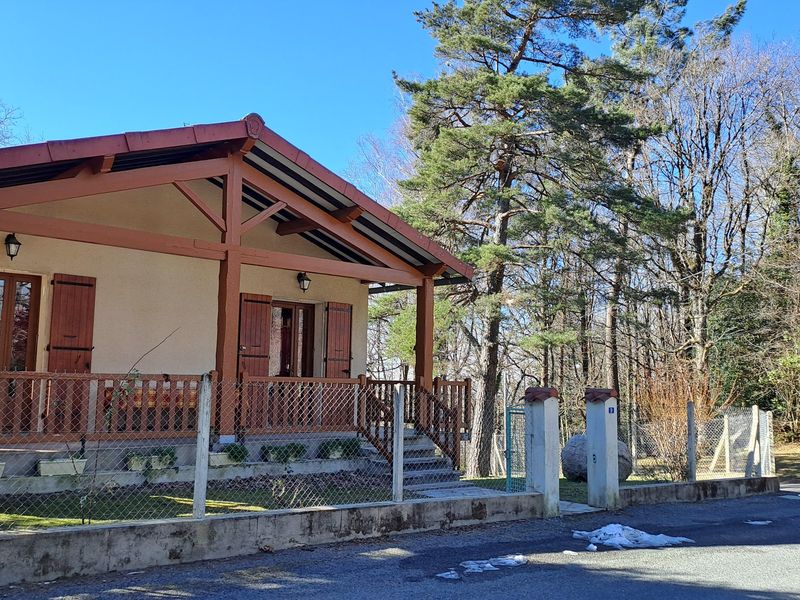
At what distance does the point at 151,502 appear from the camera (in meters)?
7.32

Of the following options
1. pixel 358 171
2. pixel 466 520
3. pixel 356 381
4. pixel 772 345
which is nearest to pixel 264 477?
pixel 356 381

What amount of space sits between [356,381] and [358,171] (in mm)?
20101

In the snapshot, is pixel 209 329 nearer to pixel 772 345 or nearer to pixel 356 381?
pixel 356 381

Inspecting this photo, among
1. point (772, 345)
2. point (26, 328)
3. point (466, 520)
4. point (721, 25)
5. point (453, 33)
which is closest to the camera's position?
point (466, 520)

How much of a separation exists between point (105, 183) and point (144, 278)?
103 inches

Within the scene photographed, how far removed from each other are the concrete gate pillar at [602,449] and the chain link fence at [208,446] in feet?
6.42

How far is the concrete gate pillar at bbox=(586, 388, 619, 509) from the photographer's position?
9195mm

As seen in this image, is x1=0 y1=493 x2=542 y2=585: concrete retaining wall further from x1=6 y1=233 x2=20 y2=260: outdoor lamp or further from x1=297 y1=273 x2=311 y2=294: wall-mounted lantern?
x1=297 y1=273 x2=311 y2=294: wall-mounted lantern

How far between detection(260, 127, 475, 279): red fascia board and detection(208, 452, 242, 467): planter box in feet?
13.6

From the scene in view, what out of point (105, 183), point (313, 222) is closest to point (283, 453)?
point (313, 222)

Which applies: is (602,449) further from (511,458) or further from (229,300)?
(229,300)

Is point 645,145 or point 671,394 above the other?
point 645,145

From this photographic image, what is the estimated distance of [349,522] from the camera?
6.94 meters

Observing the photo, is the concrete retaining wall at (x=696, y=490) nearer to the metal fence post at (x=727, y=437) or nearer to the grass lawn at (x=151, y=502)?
the metal fence post at (x=727, y=437)
